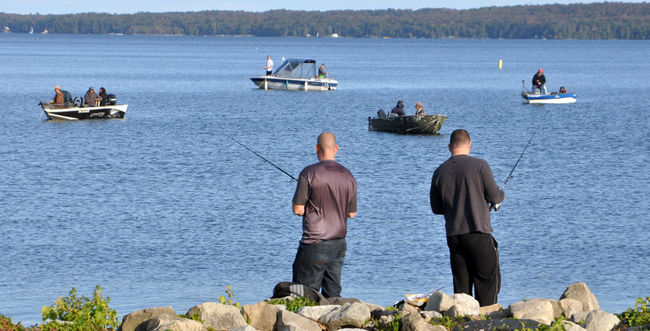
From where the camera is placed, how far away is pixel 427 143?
130 ft

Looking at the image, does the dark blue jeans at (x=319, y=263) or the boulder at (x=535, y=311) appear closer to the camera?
the boulder at (x=535, y=311)

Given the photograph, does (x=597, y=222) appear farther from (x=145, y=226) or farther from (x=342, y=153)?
(x=342, y=153)

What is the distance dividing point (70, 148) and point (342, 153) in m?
9.89

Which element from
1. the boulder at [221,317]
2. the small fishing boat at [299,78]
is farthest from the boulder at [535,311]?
the small fishing boat at [299,78]

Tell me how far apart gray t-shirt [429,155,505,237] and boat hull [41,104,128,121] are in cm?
3739

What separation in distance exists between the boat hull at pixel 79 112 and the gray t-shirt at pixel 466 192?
3739 centimetres

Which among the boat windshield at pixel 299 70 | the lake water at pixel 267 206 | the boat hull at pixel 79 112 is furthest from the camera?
the boat windshield at pixel 299 70

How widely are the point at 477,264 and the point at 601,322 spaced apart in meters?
1.36

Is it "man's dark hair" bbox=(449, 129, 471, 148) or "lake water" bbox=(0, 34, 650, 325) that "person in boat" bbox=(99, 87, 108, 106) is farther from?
"man's dark hair" bbox=(449, 129, 471, 148)

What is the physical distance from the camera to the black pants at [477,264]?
886cm

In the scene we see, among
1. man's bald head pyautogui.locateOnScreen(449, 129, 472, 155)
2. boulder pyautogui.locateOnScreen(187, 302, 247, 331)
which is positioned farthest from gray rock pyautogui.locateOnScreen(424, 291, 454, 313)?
boulder pyautogui.locateOnScreen(187, 302, 247, 331)

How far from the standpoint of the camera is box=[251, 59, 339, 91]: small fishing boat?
229ft

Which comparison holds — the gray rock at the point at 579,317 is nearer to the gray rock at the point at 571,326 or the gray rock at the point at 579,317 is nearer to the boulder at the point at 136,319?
the gray rock at the point at 571,326

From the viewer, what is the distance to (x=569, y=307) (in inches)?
346
